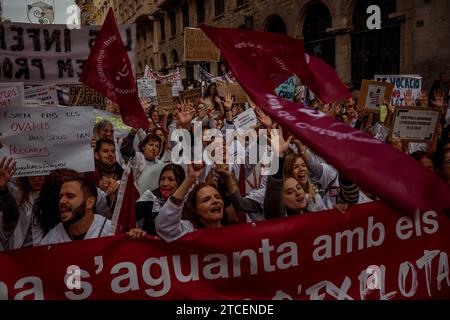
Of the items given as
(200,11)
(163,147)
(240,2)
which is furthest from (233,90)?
(200,11)

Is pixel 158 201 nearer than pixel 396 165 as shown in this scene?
No

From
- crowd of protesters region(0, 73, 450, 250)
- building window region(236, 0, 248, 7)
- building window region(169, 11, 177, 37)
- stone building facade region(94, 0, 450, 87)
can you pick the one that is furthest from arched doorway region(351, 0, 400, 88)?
building window region(169, 11, 177, 37)

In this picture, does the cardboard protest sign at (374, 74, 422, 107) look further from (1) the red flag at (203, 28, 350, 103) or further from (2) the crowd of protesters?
(1) the red flag at (203, 28, 350, 103)

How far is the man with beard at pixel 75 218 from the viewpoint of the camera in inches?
124

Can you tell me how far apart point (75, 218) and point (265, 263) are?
1.30 metres

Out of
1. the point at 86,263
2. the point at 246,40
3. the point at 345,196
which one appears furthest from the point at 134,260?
the point at 246,40

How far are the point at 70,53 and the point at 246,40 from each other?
240 cm

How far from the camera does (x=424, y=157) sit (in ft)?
14.8

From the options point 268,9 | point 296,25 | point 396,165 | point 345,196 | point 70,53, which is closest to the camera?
point 396,165

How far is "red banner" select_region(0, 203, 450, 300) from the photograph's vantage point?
8.96 ft

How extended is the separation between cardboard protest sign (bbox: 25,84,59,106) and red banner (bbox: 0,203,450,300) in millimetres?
3690

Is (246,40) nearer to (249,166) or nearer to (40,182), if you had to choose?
(249,166)

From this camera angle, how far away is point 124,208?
9.67ft

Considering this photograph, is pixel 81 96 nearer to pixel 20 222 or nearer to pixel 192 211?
pixel 20 222
